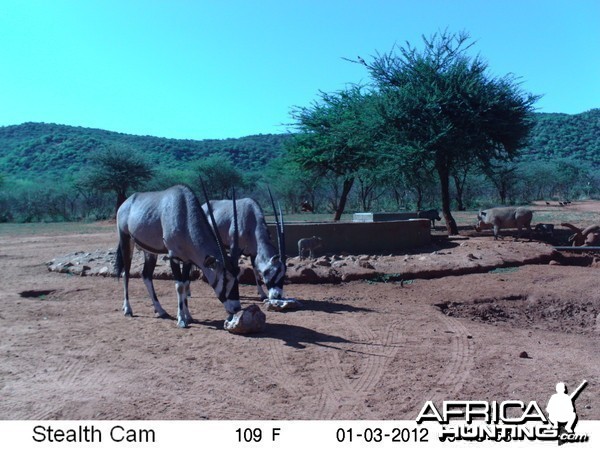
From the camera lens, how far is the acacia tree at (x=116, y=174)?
4716cm

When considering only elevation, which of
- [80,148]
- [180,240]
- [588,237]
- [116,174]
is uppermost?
[80,148]

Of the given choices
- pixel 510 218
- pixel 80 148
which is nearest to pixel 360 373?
pixel 510 218

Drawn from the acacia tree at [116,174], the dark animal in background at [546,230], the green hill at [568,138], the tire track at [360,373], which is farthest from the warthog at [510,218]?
the green hill at [568,138]

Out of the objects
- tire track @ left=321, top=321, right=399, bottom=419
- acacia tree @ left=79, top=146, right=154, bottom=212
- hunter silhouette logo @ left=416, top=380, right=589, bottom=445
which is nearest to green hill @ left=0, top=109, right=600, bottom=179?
acacia tree @ left=79, top=146, right=154, bottom=212

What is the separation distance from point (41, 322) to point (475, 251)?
31.3ft

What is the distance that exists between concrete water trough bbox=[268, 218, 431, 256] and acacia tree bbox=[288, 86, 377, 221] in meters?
6.40

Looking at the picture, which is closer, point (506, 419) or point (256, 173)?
point (506, 419)

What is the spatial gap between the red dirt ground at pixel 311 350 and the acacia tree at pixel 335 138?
1188 centimetres

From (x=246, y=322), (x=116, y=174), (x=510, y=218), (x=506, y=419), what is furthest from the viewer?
(x=116, y=174)

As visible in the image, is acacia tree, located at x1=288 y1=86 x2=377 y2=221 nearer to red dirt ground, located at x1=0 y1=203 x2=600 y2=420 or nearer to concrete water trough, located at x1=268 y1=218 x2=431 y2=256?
concrete water trough, located at x1=268 y1=218 x2=431 y2=256

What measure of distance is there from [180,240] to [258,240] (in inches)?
65.3

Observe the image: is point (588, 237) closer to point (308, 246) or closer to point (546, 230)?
point (546, 230)

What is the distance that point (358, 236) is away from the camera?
15.3 m

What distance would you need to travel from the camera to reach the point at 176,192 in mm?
8797
